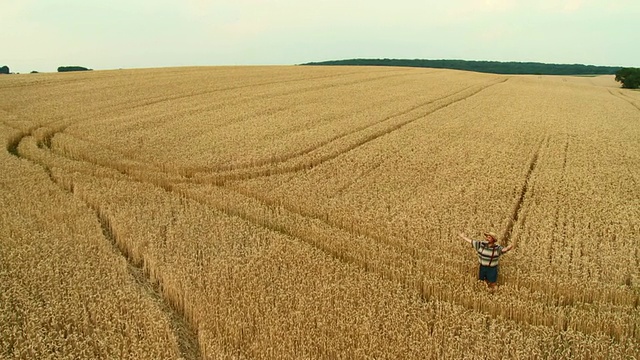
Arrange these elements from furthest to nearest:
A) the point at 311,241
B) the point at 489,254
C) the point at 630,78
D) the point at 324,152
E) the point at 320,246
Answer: the point at 630,78
the point at 324,152
the point at 311,241
the point at 320,246
the point at 489,254

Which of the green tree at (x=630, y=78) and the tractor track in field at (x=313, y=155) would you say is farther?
the green tree at (x=630, y=78)

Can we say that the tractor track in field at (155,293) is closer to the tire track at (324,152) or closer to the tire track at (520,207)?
the tire track at (324,152)

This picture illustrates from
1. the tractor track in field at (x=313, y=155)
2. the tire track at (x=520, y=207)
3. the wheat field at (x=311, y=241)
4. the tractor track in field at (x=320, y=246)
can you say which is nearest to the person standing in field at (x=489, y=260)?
the wheat field at (x=311, y=241)

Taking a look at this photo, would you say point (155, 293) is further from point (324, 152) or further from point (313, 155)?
point (324, 152)

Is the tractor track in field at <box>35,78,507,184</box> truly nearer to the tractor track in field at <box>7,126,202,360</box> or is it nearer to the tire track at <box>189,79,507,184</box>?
the tire track at <box>189,79,507,184</box>

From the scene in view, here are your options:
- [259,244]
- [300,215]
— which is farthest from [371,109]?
[259,244]

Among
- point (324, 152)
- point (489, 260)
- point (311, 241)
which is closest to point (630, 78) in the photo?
point (324, 152)

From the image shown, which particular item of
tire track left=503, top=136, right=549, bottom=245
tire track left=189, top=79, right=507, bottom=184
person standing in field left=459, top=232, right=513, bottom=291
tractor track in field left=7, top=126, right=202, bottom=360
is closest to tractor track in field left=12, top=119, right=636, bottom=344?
tractor track in field left=7, top=126, right=202, bottom=360
